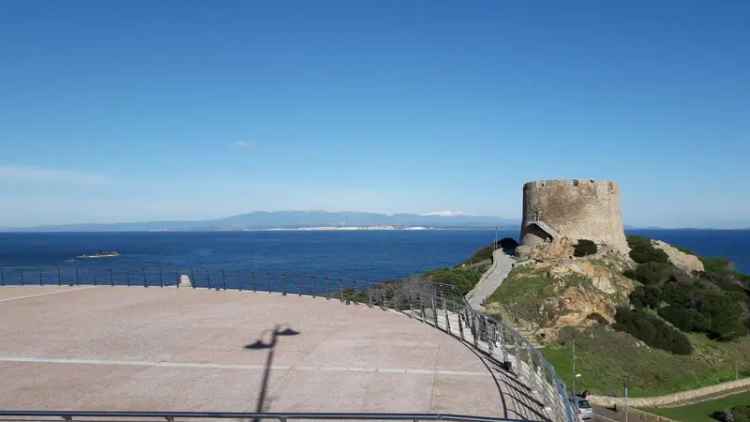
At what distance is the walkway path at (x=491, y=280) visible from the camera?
28.3m

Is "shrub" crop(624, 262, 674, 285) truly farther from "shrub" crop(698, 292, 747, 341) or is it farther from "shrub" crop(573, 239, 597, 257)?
"shrub" crop(573, 239, 597, 257)

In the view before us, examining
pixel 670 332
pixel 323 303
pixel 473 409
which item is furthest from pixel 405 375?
pixel 670 332

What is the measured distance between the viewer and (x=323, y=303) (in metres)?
17.5

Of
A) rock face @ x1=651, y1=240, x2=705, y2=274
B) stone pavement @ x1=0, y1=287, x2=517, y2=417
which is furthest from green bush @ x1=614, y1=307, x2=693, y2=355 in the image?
stone pavement @ x1=0, y1=287, x2=517, y2=417

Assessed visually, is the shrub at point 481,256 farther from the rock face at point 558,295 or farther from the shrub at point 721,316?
the shrub at point 721,316

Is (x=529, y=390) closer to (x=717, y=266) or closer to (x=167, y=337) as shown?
(x=167, y=337)

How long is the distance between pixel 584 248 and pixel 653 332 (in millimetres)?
7630

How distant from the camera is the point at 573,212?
37625 millimetres

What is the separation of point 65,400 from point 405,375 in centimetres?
508

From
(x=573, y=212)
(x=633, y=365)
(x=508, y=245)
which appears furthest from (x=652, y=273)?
(x=508, y=245)

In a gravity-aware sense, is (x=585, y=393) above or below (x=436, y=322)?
below

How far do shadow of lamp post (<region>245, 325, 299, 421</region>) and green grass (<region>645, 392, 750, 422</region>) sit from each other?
18942 mm

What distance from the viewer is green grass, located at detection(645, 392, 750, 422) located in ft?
78.1

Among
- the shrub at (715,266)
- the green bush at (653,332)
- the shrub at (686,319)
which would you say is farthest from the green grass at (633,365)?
the shrub at (715,266)
